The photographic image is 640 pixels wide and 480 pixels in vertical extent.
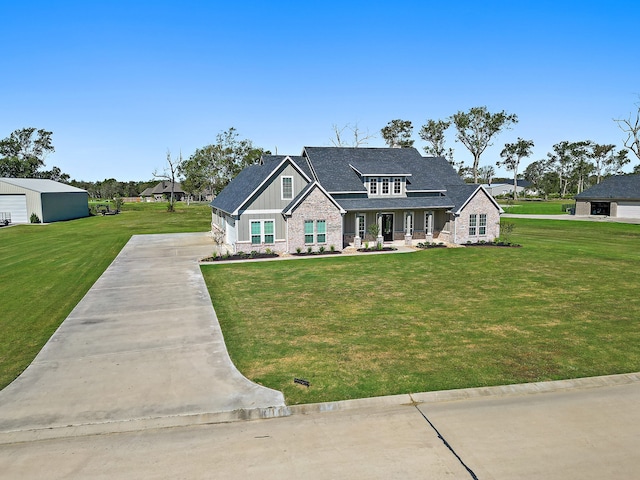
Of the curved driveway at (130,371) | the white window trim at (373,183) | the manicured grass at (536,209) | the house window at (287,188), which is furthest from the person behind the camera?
the manicured grass at (536,209)

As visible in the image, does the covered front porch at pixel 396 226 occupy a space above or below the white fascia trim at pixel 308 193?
below

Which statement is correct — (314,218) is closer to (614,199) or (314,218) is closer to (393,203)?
(393,203)

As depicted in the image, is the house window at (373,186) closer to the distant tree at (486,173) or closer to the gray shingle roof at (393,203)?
the gray shingle roof at (393,203)

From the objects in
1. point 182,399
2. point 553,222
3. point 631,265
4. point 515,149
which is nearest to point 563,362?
point 182,399

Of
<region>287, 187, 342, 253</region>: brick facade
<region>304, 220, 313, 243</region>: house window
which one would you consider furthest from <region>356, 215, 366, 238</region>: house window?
<region>304, 220, 313, 243</region>: house window

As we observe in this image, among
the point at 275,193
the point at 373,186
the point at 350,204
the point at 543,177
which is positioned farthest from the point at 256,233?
the point at 543,177

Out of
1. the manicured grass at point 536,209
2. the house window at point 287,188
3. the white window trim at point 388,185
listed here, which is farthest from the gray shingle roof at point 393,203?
the manicured grass at point 536,209
